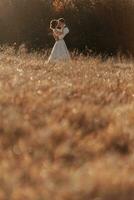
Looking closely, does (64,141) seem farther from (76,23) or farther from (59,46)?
(76,23)

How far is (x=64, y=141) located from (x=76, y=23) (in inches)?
817

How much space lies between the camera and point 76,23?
25.5 meters

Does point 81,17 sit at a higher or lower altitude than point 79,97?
lower

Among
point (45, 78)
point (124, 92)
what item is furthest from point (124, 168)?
point (45, 78)

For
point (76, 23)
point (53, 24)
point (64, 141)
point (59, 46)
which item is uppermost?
point (64, 141)

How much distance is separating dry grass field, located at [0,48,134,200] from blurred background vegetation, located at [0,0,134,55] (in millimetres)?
16799

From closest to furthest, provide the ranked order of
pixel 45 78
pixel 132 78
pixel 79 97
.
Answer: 1. pixel 79 97
2. pixel 45 78
3. pixel 132 78

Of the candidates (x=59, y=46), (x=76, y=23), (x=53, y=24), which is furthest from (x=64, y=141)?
(x=76, y=23)

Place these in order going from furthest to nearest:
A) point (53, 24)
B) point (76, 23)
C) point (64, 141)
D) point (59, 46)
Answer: point (76, 23) → point (53, 24) → point (59, 46) → point (64, 141)

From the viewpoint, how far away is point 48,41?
83.5ft

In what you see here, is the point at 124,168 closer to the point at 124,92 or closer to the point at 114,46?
the point at 124,92

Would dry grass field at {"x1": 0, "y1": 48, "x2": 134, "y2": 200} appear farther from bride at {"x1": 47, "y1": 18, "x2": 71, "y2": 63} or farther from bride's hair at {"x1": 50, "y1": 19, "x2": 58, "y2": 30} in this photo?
bride's hair at {"x1": 50, "y1": 19, "x2": 58, "y2": 30}

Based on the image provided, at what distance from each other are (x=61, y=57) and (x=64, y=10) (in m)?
9.53

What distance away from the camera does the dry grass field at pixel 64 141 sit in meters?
3.84
